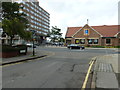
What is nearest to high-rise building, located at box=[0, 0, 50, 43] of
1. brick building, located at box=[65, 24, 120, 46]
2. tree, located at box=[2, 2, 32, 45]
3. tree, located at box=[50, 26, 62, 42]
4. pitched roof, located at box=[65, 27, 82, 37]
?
tree, located at box=[50, 26, 62, 42]

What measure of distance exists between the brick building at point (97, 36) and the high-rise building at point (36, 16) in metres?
28.8

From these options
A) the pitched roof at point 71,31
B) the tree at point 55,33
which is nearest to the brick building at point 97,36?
the pitched roof at point 71,31

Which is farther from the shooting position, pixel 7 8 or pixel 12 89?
pixel 7 8

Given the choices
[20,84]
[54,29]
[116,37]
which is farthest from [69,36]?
[20,84]

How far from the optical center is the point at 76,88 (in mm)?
4262

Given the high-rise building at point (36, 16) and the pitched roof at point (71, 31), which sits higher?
the high-rise building at point (36, 16)

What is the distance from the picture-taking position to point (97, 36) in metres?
37.6

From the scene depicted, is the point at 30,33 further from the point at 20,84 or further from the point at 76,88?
the point at 76,88

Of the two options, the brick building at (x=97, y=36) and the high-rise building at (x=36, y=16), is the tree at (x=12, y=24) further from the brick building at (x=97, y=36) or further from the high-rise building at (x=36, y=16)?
the high-rise building at (x=36, y=16)

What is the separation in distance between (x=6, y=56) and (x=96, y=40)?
32454mm

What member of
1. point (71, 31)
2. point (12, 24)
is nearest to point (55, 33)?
point (71, 31)

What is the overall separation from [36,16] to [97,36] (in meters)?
58.5

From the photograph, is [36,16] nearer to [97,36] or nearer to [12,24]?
[97,36]

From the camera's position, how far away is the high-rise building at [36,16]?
225 feet
